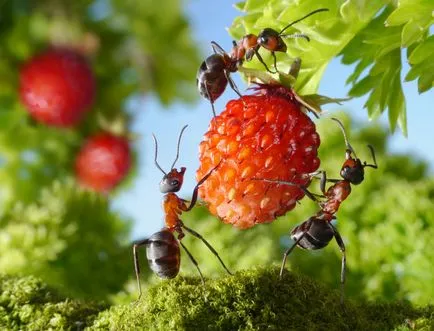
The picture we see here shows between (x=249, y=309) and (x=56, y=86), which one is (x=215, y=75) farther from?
(x=56, y=86)

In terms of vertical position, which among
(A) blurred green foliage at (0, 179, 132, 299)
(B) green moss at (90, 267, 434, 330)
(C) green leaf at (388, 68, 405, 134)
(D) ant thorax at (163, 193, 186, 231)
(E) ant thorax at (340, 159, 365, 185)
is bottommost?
(B) green moss at (90, 267, 434, 330)

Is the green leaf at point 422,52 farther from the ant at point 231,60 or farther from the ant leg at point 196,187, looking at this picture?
the ant leg at point 196,187

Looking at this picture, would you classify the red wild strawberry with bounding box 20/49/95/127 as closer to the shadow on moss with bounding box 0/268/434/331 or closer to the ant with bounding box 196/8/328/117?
the ant with bounding box 196/8/328/117

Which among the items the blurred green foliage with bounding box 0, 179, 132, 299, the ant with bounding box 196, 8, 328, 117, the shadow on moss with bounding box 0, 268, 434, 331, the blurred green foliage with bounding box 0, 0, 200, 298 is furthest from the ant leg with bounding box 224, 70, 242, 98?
the blurred green foliage with bounding box 0, 0, 200, 298

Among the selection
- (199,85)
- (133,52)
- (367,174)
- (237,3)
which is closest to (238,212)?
(199,85)

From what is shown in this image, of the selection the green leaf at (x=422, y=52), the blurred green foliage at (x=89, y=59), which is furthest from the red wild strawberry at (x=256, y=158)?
the blurred green foliage at (x=89, y=59)
